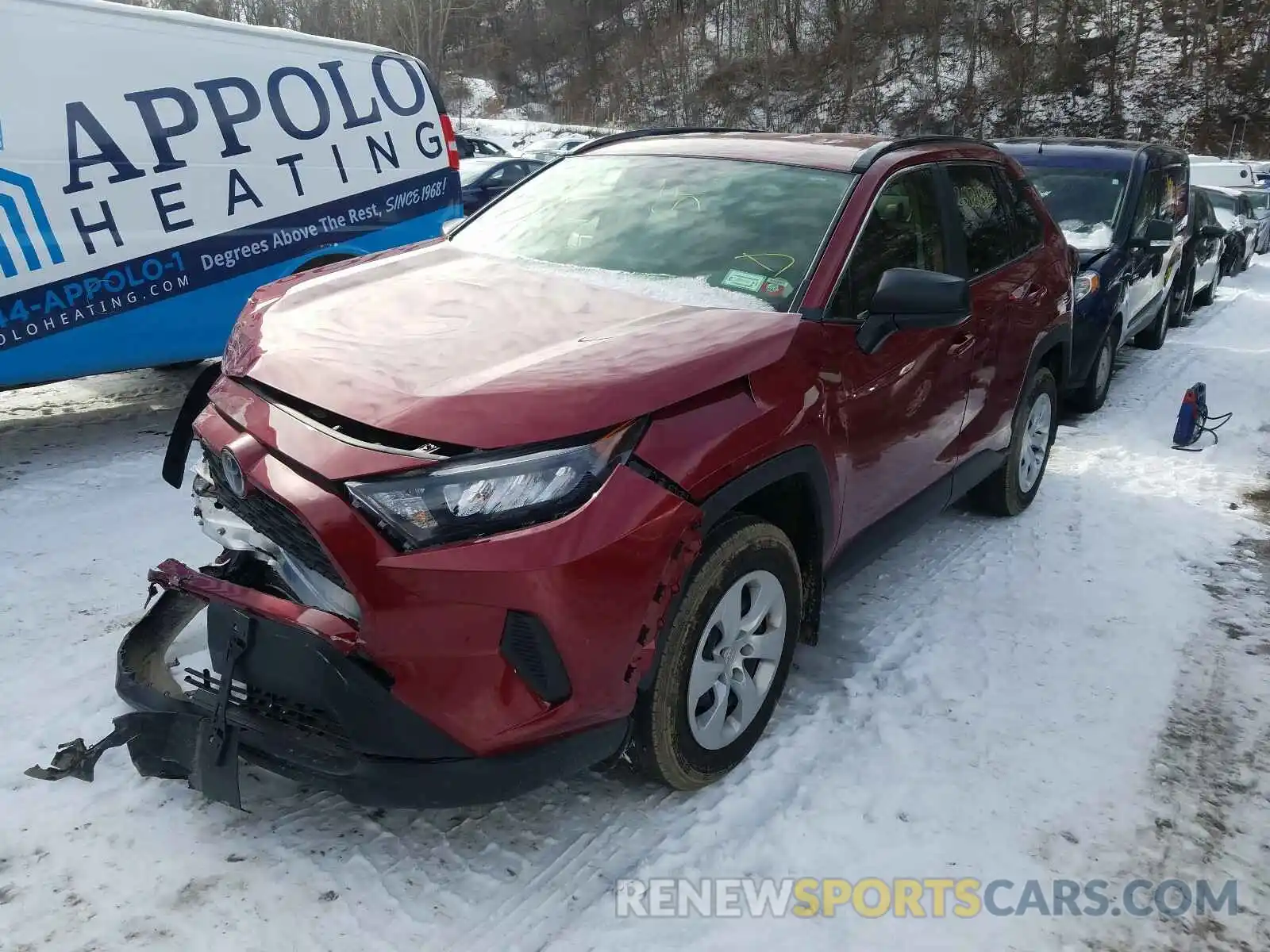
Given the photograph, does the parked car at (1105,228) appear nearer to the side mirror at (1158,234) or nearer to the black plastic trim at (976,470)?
the side mirror at (1158,234)

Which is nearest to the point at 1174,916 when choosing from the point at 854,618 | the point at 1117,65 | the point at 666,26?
the point at 854,618

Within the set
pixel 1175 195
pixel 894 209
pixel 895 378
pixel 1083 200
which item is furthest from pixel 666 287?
pixel 1175 195

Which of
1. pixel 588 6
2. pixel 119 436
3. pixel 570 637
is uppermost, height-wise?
pixel 588 6

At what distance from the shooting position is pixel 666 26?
47.8 meters

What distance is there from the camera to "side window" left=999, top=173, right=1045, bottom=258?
4461 mm

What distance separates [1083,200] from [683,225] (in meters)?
5.37

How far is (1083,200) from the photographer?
7355mm

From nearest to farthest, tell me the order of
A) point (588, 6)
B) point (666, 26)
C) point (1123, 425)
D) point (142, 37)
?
point (142, 37) < point (1123, 425) < point (666, 26) < point (588, 6)

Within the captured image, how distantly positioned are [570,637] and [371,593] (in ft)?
1.49

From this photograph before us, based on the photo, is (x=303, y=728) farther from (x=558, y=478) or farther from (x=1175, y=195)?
(x=1175, y=195)

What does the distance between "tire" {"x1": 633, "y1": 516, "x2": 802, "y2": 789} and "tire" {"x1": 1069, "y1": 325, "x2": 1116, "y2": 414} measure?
4.84 meters

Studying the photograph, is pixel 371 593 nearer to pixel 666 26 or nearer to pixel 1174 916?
pixel 1174 916

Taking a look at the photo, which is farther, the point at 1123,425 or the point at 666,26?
the point at 666,26

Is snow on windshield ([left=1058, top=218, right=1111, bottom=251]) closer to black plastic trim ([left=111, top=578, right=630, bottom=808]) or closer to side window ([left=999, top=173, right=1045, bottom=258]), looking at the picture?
side window ([left=999, top=173, right=1045, bottom=258])
